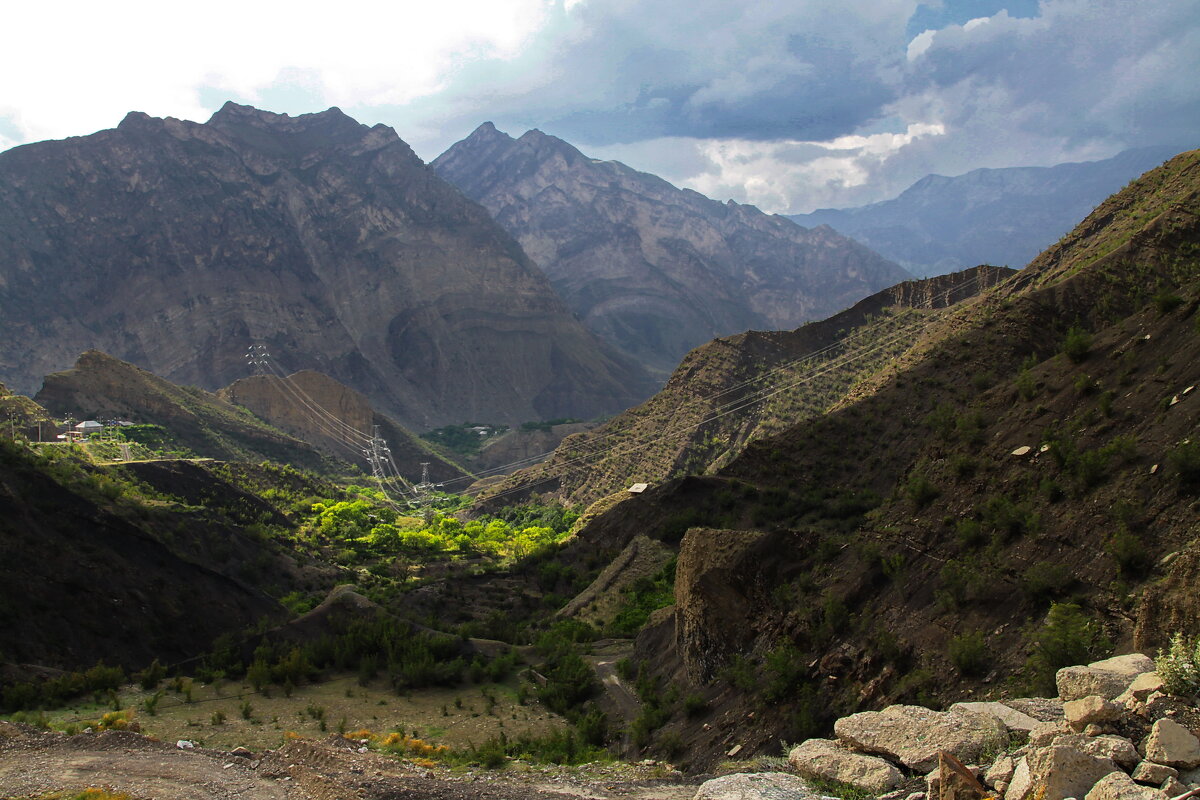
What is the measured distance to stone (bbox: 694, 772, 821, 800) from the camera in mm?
10622

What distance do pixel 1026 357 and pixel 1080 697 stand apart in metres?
31.9

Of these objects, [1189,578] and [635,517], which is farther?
[635,517]

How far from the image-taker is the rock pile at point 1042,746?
24.6ft

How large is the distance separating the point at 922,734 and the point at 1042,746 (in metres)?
2.31

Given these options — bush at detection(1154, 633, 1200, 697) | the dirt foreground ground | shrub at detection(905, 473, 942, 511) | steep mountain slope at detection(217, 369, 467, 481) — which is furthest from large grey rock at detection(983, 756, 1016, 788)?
steep mountain slope at detection(217, 369, 467, 481)

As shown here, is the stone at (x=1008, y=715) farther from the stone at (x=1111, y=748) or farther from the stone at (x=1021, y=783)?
the stone at (x=1111, y=748)

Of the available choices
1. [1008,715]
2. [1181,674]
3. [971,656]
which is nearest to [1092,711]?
[1181,674]

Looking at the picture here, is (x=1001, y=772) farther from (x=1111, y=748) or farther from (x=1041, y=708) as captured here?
(x=1041, y=708)

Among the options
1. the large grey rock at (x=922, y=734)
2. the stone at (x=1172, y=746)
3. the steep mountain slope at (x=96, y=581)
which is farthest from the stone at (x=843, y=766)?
the steep mountain slope at (x=96, y=581)

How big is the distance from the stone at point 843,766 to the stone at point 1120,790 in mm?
3066

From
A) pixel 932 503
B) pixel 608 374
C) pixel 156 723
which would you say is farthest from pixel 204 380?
pixel 932 503

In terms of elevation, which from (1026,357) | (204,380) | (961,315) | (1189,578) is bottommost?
(1189,578)

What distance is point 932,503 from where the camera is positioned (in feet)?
63.3

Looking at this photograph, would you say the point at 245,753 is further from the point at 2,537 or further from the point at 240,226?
the point at 240,226
